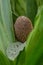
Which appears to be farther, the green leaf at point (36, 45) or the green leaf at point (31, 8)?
the green leaf at point (31, 8)

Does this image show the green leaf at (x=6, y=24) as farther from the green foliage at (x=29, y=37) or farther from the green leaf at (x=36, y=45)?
the green leaf at (x=36, y=45)

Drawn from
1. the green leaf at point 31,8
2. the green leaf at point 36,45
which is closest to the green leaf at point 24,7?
the green leaf at point 31,8

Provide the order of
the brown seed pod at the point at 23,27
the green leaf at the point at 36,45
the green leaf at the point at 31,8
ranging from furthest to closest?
the green leaf at the point at 31,8
the brown seed pod at the point at 23,27
the green leaf at the point at 36,45

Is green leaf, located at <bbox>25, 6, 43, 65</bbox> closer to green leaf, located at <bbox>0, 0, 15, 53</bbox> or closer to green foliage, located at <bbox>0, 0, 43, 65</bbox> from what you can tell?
green foliage, located at <bbox>0, 0, 43, 65</bbox>

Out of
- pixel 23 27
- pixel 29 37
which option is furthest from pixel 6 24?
pixel 29 37

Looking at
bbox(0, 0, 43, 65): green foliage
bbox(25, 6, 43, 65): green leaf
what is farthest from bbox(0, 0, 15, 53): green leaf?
bbox(25, 6, 43, 65): green leaf

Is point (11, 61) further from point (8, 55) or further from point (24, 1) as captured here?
point (24, 1)

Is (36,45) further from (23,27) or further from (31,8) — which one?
(31,8)

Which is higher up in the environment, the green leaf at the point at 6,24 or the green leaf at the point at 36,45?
the green leaf at the point at 36,45
